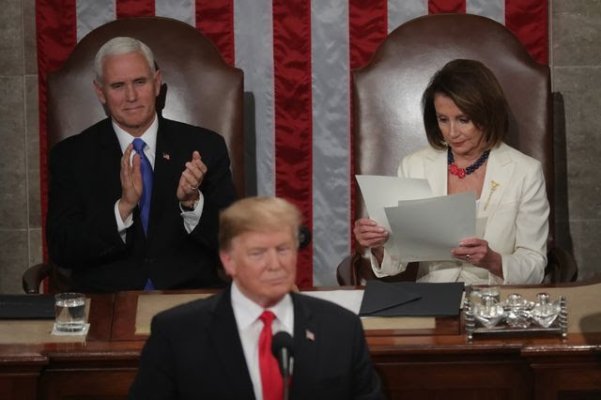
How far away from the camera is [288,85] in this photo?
18.5 ft

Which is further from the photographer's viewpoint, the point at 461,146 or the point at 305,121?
the point at 305,121

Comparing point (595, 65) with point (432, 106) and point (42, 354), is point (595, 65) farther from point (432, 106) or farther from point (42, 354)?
point (42, 354)

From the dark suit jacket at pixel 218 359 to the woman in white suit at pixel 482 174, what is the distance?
142 centimetres

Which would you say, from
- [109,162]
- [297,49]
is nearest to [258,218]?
[109,162]

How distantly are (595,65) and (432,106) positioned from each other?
1191 millimetres

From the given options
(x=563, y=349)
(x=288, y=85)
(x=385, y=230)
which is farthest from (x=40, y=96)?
(x=563, y=349)

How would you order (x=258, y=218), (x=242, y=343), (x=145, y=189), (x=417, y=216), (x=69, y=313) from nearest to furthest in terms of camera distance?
(x=258, y=218)
(x=242, y=343)
(x=69, y=313)
(x=417, y=216)
(x=145, y=189)

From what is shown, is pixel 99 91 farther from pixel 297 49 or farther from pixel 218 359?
pixel 218 359

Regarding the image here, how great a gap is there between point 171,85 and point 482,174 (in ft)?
4.31

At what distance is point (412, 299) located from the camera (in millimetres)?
4082

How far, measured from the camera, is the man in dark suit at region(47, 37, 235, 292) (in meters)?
4.78

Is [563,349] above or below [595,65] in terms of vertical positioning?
below

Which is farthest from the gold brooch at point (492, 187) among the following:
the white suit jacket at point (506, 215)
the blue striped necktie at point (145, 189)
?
the blue striped necktie at point (145, 189)

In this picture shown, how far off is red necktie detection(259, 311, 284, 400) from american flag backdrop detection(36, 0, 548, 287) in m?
2.58
